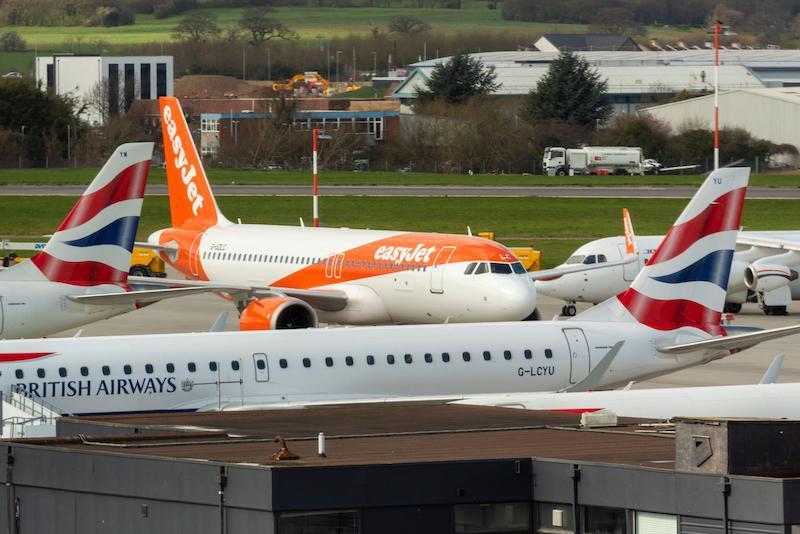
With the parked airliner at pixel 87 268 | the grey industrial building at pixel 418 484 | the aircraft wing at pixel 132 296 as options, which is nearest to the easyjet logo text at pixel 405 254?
the aircraft wing at pixel 132 296

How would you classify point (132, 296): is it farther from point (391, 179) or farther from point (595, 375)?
point (391, 179)

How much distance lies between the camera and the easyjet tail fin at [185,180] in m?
55.8

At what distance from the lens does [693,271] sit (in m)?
36.0

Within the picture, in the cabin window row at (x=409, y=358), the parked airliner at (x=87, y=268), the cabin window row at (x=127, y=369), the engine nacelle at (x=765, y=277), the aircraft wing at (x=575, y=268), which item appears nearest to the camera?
the cabin window row at (x=127, y=369)

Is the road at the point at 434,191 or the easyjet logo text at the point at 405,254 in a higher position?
the easyjet logo text at the point at 405,254

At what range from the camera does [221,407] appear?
Result: 3108 centimetres

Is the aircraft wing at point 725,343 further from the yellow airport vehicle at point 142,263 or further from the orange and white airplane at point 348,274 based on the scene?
the yellow airport vehicle at point 142,263

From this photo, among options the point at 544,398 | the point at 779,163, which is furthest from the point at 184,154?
the point at 779,163

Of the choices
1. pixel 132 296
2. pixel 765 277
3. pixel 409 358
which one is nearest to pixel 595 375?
pixel 409 358

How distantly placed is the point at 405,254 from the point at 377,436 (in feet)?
79.5

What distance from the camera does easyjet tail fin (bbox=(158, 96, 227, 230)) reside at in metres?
55.8

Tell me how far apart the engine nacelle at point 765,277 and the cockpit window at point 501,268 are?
1497 cm

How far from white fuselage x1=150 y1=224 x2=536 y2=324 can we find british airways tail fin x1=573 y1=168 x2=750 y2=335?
27.0ft

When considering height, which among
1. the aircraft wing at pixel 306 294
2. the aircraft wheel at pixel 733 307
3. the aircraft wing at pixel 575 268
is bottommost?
the aircraft wheel at pixel 733 307
